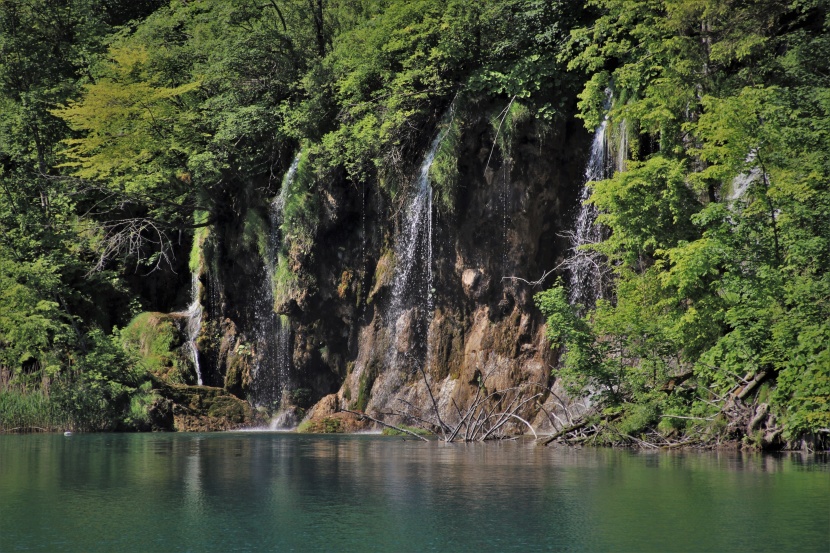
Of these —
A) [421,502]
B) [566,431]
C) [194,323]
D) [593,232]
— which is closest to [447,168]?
[593,232]

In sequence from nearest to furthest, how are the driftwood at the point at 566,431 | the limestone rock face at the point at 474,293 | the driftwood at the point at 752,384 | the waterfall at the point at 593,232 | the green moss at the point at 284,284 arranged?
the driftwood at the point at 752,384
the driftwood at the point at 566,431
the waterfall at the point at 593,232
the limestone rock face at the point at 474,293
the green moss at the point at 284,284

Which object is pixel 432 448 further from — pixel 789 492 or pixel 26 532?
pixel 26 532

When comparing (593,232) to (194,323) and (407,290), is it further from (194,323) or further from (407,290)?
(194,323)

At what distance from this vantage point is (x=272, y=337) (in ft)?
90.4

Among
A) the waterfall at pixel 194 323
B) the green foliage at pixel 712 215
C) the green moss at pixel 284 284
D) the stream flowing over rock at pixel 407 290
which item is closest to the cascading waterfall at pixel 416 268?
the stream flowing over rock at pixel 407 290

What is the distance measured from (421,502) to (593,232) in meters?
13.5

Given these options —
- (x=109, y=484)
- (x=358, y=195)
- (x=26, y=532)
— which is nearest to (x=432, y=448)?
(x=109, y=484)

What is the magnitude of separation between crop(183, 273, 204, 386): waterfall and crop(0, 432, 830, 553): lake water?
13.0 m

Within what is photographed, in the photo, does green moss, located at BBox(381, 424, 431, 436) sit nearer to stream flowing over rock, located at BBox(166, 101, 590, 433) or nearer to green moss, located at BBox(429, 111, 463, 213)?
stream flowing over rock, located at BBox(166, 101, 590, 433)

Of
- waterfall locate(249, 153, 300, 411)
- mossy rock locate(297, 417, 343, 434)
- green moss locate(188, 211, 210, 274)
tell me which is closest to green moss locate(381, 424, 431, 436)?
mossy rock locate(297, 417, 343, 434)

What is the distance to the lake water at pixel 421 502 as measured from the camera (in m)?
7.41

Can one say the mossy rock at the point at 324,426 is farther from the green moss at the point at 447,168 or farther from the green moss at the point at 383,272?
the green moss at the point at 447,168

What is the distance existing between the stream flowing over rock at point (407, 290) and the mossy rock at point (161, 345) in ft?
2.27

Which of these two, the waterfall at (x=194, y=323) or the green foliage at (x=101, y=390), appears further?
the waterfall at (x=194, y=323)
